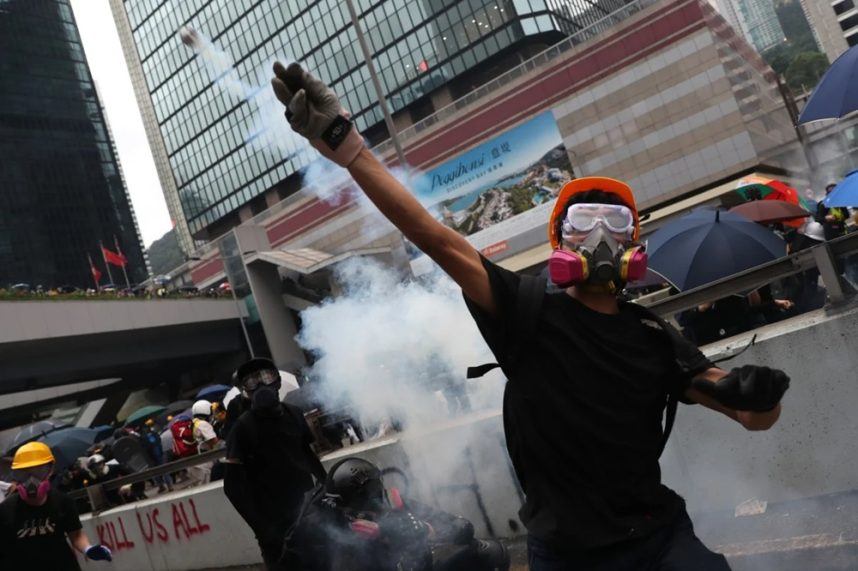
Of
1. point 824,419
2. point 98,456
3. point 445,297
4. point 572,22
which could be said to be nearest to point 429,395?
point 445,297

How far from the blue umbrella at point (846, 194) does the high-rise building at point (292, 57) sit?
89.7 feet

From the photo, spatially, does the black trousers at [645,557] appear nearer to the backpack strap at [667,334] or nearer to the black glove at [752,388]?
the backpack strap at [667,334]

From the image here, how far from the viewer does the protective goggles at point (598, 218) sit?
2455 millimetres

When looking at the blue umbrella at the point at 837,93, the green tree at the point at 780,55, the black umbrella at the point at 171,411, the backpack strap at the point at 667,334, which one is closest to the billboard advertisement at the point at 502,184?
the black umbrella at the point at 171,411

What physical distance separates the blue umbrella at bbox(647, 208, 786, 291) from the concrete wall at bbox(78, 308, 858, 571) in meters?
1.84

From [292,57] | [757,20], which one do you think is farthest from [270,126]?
[757,20]

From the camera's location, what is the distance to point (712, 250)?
6.94 meters

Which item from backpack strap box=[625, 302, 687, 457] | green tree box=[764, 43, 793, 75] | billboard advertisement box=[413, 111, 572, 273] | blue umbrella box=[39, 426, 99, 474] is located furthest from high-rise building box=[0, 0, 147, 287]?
backpack strap box=[625, 302, 687, 457]

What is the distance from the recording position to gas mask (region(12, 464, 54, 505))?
16.1ft

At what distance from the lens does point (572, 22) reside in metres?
54.9

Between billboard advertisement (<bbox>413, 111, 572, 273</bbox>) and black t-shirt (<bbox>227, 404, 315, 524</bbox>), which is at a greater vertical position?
billboard advertisement (<bbox>413, 111, 572, 273</bbox>)

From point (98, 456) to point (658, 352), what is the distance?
1145 cm

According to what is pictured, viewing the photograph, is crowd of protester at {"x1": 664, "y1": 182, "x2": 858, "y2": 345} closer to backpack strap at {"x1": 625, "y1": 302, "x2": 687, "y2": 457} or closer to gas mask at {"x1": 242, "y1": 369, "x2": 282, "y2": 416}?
gas mask at {"x1": 242, "y1": 369, "x2": 282, "y2": 416}

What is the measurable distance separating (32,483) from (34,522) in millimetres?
255
